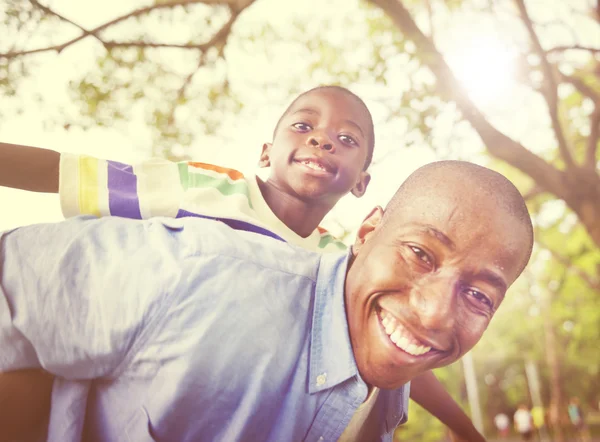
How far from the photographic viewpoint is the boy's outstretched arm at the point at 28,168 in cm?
59

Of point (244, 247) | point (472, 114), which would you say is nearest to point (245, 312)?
point (244, 247)

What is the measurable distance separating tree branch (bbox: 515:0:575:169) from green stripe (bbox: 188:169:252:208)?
3.08 ft

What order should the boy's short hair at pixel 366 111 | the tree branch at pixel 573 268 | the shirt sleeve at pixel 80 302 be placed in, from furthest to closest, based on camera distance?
the tree branch at pixel 573 268, the boy's short hair at pixel 366 111, the shirt sleeve at pixel 80 302

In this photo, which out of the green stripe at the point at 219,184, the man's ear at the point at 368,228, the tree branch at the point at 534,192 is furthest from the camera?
the tree branch at the point at 534,192

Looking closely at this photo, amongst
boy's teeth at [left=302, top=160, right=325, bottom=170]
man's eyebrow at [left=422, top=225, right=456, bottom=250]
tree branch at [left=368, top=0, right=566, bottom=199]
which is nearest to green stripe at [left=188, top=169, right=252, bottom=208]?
boy's teeth at [left=302, top=160, right=325, bottom=170]

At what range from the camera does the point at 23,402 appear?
→ 48cm

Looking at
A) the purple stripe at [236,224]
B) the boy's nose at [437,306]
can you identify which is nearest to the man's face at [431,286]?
the boy's nose at [437,306]

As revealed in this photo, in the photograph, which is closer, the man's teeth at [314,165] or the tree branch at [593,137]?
the man's teeth at [314,165]

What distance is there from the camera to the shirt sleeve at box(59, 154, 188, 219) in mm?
625

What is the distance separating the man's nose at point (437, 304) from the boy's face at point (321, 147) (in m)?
0.30

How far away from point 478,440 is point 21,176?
0.77 m

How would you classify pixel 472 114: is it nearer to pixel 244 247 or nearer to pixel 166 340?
pixel 244 247

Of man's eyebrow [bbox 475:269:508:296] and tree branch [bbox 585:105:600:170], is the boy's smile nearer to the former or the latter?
man's eyebrow [bbox 475:269:508:296]

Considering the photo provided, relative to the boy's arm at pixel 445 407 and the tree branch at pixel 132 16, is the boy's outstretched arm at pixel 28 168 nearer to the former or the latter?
the tree branch at pixel 132 16
